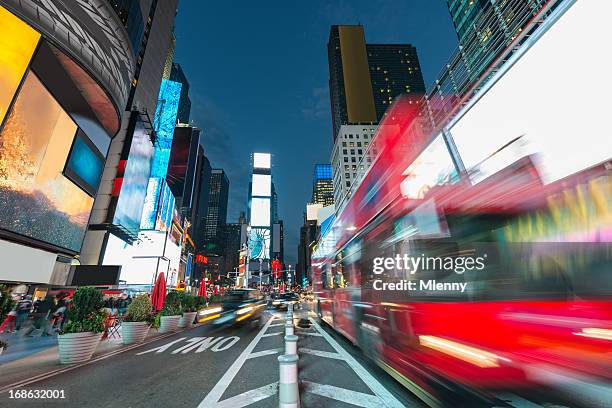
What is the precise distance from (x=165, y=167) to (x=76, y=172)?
112 feet

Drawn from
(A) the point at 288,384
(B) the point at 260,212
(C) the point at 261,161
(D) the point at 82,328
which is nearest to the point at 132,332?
(D) the point at 82,328

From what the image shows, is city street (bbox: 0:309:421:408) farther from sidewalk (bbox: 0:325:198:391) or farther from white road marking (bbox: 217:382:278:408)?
sidewalk (bbox: 0:325:198:391)

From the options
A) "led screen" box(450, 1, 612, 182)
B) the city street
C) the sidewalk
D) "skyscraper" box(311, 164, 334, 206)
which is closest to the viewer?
"led screen" box(450, 1, 612, 182)

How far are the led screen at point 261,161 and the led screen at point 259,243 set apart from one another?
29.4m

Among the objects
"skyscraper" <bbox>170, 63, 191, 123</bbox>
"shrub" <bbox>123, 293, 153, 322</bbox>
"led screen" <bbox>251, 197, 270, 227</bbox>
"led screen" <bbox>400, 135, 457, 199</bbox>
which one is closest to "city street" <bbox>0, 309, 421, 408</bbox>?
"shrub" <bbox>123, 293, 153, 322</bbox>

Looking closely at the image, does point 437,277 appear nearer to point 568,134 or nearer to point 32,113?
point 568,134

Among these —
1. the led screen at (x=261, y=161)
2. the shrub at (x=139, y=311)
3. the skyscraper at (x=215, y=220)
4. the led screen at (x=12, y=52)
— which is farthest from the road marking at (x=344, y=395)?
the skyscraper at (x=215, y=220)

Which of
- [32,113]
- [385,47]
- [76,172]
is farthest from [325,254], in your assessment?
[385,47]

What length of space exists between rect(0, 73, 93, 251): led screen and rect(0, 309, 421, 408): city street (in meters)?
14.6

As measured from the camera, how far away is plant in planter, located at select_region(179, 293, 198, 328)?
497 inches

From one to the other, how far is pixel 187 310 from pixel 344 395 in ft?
40.1

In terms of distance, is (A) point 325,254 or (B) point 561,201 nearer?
(B) point 561,201

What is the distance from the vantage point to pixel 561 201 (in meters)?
2.74

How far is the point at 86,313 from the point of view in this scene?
6578mm
